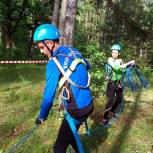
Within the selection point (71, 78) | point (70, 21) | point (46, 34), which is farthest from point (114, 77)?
point (46, 34)

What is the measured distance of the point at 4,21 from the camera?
3209 centimetres

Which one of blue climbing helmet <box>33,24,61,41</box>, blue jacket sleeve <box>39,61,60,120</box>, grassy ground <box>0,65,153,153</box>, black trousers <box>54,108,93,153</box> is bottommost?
grassy ground <box>0,65,153,153</box>

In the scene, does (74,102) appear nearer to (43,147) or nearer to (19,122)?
(43,147)

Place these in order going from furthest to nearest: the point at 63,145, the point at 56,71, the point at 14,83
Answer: the point at 14,83 < the point at 63,145 < the point at 56,71

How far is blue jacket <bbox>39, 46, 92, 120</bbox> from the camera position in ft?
15.9

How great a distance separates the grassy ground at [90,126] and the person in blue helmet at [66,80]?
1.88 meters

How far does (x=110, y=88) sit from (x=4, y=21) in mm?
23797

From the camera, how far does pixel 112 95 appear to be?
9.72 metres

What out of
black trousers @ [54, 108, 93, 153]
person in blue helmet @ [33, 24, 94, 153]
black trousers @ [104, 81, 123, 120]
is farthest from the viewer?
black trousers @ [104, 81, 123, 120]

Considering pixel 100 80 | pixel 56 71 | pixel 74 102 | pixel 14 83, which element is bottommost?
pixel 14 83

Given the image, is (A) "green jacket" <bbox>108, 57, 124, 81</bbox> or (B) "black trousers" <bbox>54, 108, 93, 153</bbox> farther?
(A) "green jacket" <bbox>108, 57, 124, 81</bbox>

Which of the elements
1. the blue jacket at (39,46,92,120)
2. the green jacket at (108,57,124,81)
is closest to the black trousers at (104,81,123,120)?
the green jacket at (108,57,124,81)

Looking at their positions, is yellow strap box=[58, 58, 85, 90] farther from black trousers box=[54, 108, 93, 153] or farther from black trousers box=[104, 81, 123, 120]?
black trousers box=[104, 81, 123, 120]

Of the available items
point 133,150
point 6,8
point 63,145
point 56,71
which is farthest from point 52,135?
point 6,8
